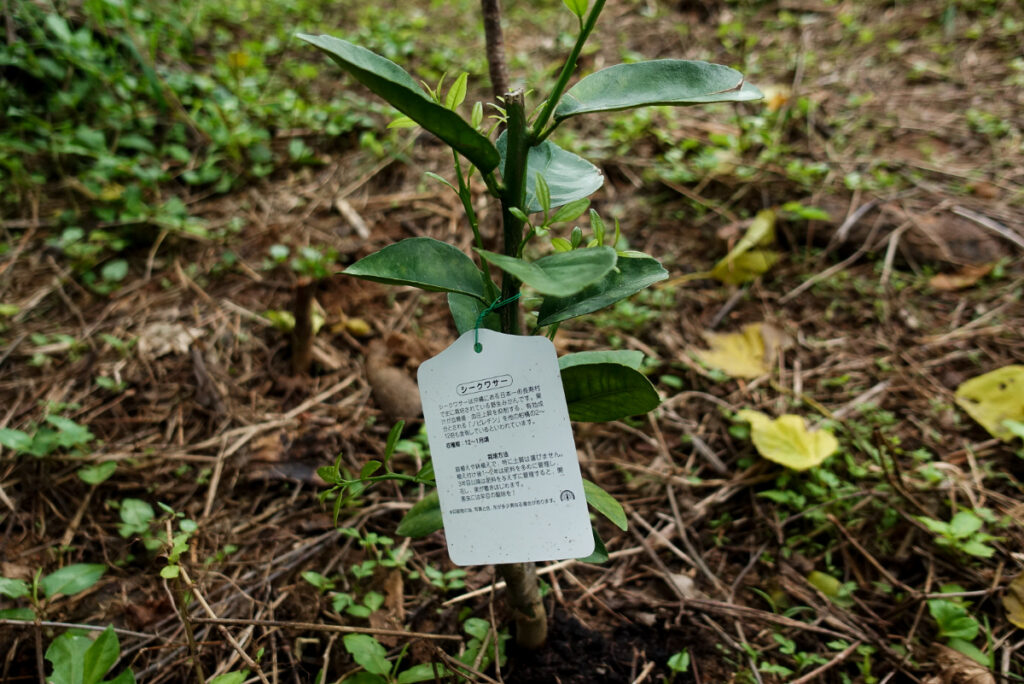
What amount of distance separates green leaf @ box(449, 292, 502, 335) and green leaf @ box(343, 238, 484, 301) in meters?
0.04

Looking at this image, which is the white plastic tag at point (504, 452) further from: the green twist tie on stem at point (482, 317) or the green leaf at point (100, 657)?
the green leaf at point (100, 657)

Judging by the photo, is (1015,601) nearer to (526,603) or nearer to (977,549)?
(977,549)

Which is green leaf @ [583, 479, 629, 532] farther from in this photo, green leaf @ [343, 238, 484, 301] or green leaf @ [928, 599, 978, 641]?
green leaf @ [928, 599, 978, 641]

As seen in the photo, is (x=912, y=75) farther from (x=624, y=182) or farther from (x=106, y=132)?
(x=106, y=132)

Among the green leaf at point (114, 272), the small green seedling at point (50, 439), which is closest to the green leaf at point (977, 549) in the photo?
the small green seedling at point (50, 439)

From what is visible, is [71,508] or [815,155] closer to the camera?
[71,508]

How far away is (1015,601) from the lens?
1112 mm

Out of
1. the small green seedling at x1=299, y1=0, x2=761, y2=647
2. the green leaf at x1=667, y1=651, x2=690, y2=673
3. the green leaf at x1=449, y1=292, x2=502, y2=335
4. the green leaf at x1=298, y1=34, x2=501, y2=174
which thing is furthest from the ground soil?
the green leaf at x1=298, y1=34, x2=501, y2=174

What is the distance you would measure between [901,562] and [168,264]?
220cm

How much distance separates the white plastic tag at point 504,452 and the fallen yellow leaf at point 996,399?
4.11 feet

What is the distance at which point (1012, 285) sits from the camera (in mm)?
1831

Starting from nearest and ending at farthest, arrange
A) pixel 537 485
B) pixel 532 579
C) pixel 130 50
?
pixel 537 485, pixel 532 579, pixel 130 50

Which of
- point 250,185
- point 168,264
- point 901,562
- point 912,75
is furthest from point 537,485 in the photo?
point 912,75

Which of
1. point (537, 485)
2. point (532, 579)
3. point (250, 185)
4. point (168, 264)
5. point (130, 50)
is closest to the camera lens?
point (537, 485)
